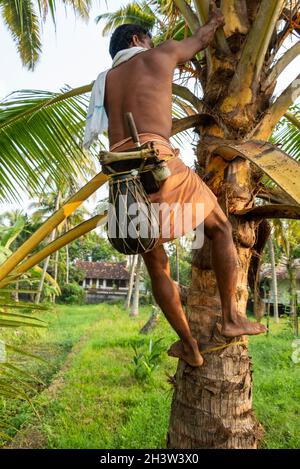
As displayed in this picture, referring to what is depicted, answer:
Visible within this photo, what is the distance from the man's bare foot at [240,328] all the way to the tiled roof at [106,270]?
1348 inches

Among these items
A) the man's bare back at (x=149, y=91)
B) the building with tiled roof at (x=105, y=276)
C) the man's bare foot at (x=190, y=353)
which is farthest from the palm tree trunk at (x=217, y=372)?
the building with tiled roof at (x=105, y=276)

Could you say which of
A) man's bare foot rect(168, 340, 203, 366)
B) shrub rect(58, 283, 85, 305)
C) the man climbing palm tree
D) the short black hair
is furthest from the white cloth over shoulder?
shrub rect(58, 283, 85, 305)

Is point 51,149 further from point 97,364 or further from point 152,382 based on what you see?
point 97,364

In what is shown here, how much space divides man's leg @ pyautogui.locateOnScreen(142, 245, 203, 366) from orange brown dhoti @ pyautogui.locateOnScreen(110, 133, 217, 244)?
199mm

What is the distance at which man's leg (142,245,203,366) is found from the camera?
80.1 inches

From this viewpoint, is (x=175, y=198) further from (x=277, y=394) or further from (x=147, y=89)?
(x=277, y=394)

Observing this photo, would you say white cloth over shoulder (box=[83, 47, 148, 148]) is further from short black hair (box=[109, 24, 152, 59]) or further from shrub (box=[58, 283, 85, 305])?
shrub (box=[58, 283, 85, 305])

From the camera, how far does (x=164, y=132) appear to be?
1.87 m

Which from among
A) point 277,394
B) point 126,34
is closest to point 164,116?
point 126,34

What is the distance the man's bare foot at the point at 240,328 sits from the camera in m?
1.96

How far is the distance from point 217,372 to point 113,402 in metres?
5.26

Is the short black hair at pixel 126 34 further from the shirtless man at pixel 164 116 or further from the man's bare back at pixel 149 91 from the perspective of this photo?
the man's bare back at pixel 149 91

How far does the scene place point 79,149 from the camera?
3.23 meters

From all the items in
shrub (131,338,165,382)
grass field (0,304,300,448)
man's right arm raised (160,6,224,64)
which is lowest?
grass field (0,304,300,448)
